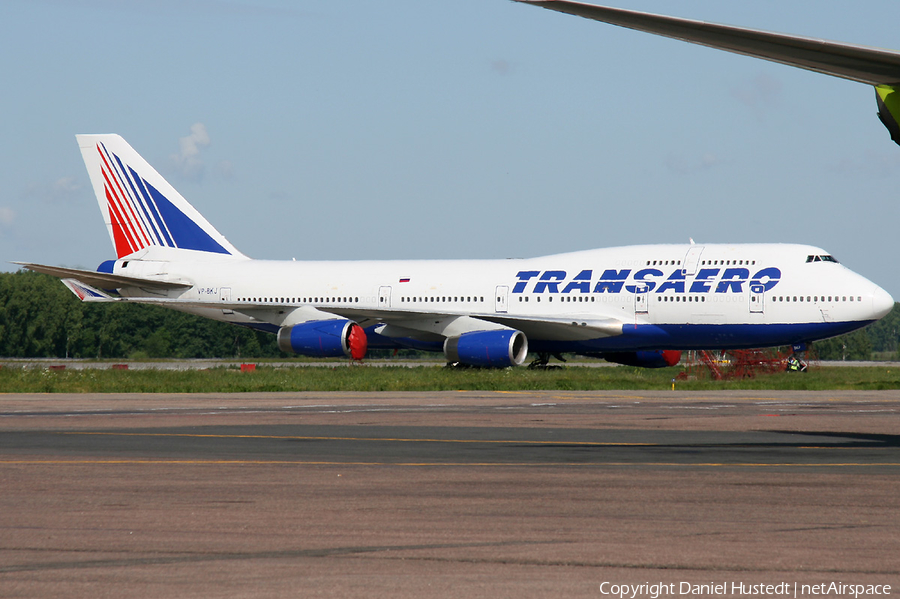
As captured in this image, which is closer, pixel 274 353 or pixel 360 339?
pixel 360 339

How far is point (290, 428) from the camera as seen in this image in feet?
53.4

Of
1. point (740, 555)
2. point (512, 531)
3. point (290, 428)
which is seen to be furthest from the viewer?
point (290, 428)

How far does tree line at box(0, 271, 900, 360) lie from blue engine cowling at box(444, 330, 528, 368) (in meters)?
75.1

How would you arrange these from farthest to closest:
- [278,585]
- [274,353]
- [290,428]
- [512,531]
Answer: [274,353] → [290,428] → [512,531] → [278,585]

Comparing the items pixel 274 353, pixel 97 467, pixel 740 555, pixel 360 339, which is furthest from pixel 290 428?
pixel 274 353

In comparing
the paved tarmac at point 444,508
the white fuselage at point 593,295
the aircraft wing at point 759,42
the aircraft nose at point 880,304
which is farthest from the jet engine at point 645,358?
the aircraft wing at point 759,42

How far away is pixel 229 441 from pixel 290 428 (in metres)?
2.22

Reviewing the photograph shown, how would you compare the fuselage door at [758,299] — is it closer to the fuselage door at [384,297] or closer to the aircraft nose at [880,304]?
the aircraft nose at [880,304]

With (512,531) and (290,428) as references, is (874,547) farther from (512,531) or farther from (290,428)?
(290,428)

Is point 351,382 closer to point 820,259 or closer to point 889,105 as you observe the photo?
point 820,259

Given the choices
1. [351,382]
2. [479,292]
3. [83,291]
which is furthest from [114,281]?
[351,382]

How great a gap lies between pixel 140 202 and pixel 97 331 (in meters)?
79.5

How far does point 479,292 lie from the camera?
3875 centimetres

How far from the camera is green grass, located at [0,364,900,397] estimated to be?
2906cm
